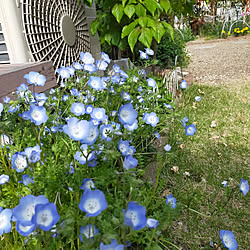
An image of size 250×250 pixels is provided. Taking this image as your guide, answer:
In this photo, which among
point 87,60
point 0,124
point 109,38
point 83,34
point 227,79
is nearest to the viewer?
point 0,124

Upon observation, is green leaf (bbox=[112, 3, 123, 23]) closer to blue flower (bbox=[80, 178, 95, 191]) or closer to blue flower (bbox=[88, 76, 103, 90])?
blue flower (bbox=[88, 76, 103, 90])

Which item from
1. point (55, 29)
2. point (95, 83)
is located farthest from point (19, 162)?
point (55, 29)

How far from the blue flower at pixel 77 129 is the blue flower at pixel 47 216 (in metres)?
0.22

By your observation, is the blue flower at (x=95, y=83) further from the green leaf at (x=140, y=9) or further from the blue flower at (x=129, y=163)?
the green leaf at (x=140, y=9)

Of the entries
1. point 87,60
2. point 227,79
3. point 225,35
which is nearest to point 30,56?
point 87,60

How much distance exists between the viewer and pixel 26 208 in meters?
0.63

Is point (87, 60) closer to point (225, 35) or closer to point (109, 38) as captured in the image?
point (109, 38)

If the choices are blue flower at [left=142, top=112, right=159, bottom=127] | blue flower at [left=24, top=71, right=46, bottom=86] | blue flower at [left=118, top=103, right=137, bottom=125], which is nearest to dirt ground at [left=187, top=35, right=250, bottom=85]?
blue flower at [left=142, top=112, right=159, bottom=127]

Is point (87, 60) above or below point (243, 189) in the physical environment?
above

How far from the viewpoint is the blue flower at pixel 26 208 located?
1.96 ft

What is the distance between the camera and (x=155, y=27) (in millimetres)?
2432

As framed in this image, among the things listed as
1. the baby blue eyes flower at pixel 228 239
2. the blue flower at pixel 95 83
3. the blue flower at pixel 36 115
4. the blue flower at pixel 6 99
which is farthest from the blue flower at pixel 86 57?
the baby blue eyes flower at pixel 228 239

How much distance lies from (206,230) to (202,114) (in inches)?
70.3

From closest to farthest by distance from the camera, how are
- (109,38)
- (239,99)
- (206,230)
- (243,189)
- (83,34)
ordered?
(243,189) < (206,230) < (83,34) < (109,38) < (239,99)
